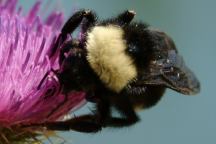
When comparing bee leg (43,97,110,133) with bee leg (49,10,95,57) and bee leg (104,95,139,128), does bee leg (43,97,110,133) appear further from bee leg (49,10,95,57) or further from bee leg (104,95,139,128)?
bee leg (49,10,95,57)

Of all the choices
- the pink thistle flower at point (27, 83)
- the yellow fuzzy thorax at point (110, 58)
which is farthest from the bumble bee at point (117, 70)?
the pink thistle flower at point (27, 83)

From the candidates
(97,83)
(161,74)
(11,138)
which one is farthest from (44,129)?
(161,74)

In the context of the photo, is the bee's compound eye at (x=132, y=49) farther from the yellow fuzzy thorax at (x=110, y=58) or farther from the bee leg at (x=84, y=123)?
the bee leg at (x=84, y=123)

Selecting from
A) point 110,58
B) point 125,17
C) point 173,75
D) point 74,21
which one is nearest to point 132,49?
point 110,58

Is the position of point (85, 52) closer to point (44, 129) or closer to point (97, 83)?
point (97, 83)

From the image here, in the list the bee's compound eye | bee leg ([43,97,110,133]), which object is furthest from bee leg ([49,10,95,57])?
bee leg ([43,97,110,133])

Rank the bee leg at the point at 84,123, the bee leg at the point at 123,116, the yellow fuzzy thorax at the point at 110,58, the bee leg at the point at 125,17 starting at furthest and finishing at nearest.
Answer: the bee leg at the point at 125,17, the bee leg at the point at 84,123, the bee leg at the point at 123,116, the yellow fuzzy thorax at the point at 110,58

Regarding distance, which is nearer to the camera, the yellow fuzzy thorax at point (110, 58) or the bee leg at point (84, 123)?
the yellow fuzzy thorax at point (110, 58)

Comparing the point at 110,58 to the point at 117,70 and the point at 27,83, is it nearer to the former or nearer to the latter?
A: the point at 117,70
